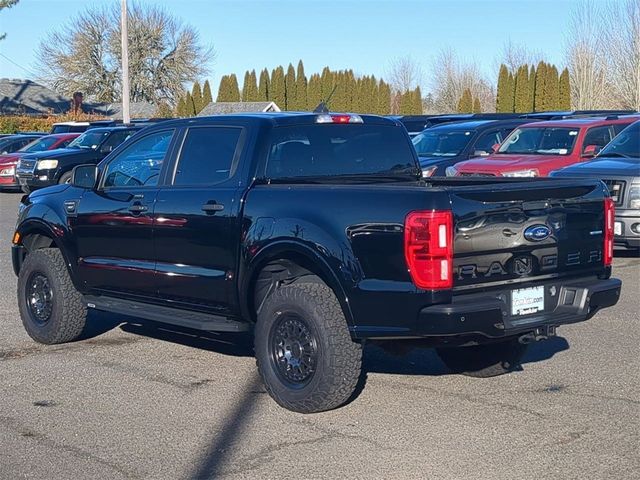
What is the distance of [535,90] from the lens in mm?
51531

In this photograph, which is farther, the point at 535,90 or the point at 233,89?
the point at 233,89

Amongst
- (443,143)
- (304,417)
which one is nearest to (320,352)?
(304,417)

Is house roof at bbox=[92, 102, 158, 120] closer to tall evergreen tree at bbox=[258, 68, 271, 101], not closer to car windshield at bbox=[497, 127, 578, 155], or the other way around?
tall evergreen tree at bbox=[258, 68, 271, 101]

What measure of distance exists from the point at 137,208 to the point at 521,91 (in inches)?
1828

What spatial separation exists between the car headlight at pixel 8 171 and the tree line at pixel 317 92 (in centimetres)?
2996

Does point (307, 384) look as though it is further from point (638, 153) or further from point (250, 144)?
point (638, 153)

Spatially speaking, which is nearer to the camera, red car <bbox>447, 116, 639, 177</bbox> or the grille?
the grille

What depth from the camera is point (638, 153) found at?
13.4 m

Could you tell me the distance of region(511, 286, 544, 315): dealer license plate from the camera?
6.02 m

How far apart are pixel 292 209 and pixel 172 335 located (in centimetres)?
291

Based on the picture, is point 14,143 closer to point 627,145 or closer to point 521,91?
point 627,145

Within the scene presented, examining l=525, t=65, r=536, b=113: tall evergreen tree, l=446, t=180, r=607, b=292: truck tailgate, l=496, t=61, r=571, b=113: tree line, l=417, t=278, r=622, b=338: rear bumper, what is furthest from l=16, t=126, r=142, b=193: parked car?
l=525, t=65, r=536, b=113: tall evergreen tree

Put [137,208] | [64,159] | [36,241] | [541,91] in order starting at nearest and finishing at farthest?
[137,208]
[36,241]
[64,159]
[541,91]

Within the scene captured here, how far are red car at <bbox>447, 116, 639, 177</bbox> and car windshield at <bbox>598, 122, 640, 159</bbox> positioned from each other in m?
1.27
